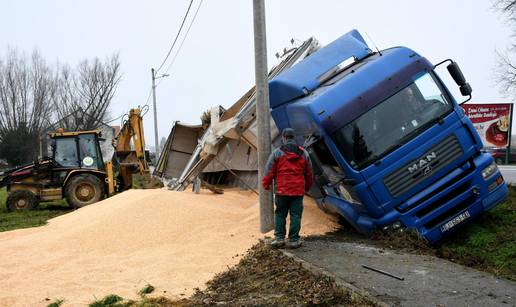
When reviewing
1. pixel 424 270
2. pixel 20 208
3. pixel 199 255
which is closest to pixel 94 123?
pixel 20 208

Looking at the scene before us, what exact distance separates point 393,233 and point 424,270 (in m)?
1.46

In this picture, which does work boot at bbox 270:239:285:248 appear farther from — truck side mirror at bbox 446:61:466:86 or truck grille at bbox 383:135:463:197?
truck side mirror at bbox 446:61:466:86

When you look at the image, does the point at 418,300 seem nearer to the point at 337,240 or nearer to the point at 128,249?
the point at 337,240

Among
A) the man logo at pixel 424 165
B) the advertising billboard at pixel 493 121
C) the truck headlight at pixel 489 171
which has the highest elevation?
the advertising billboard at pixel 493 121

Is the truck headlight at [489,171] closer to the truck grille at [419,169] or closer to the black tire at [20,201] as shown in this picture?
the truck grille at [419,169]

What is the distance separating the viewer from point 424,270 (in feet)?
20.0

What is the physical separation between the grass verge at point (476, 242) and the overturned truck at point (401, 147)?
20 cm

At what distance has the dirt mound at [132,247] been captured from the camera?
680 centimetres

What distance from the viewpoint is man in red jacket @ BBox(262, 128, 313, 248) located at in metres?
7.38

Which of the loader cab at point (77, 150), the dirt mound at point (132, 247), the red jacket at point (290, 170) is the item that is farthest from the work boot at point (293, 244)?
the loader cab at point (77, 150)

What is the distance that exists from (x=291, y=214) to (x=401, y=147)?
6.07ft

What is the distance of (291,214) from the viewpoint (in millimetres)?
7555

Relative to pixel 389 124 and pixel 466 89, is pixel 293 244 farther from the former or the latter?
pixel 466 89

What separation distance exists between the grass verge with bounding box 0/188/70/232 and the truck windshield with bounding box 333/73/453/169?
29.4ft
